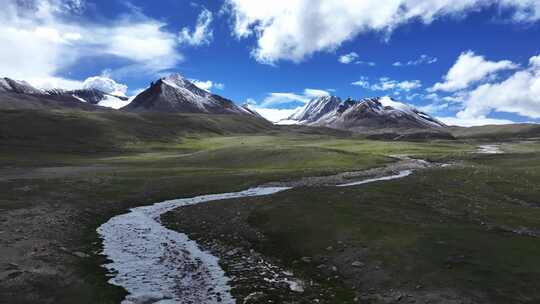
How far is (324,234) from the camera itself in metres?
39.2

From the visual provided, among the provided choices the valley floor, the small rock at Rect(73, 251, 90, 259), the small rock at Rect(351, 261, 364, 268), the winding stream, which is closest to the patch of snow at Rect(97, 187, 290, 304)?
the winding stream

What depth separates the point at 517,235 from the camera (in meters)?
37.3

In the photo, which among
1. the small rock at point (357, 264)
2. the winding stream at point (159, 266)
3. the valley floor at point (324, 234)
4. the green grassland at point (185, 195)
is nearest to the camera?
the winding stream at point (159, 266)

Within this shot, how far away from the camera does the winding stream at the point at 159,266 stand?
26.5 meters

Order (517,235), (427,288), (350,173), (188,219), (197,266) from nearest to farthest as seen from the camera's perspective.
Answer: (427,288) < (197,266) < (517,235) < (188,219) < (350,173)

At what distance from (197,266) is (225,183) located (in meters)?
47.2

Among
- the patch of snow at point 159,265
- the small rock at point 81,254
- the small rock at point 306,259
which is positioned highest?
the small rock at point 81,254

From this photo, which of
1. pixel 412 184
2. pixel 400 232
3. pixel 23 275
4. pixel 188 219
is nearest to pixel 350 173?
pixel 412 184

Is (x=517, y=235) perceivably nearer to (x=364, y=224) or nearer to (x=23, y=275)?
(x=364, y=224)

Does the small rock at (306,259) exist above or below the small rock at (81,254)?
below

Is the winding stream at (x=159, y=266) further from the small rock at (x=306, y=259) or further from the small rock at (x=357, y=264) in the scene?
the small rock at (x=357, y=264)

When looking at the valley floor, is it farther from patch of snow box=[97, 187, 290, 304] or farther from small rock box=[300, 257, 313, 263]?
patch of snow box=[97, 187, 290, 304]

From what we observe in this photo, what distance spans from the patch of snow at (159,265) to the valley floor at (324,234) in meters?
1.12

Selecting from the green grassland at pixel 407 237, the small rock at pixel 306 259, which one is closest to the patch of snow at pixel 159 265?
the green grassland at pixel 407 237
